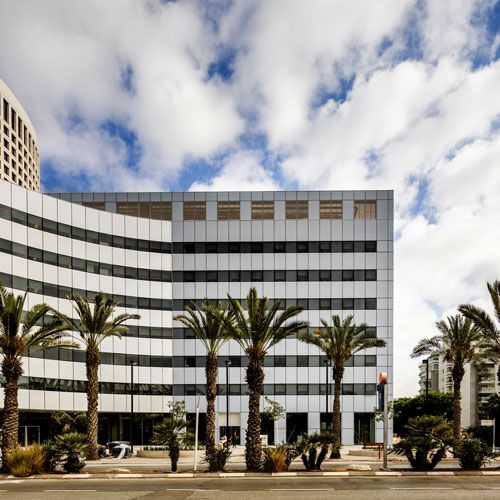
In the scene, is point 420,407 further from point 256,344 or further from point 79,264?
point 256,344

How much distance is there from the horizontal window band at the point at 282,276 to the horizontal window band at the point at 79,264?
9.29 feet

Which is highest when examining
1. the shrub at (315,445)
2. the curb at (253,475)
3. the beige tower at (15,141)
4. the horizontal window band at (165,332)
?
the beige tower at (15,141)

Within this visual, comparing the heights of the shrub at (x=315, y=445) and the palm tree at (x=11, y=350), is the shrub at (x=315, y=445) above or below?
below

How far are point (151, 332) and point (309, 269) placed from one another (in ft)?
62.1

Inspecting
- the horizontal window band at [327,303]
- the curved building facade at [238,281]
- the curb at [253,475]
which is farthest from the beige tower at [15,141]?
the curb at [253,475]

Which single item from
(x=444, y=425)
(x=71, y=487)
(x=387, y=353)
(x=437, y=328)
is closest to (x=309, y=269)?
(x=387, y=353)

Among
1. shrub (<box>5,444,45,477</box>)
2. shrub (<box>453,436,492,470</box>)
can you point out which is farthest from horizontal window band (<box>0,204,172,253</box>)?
shrub (<box>453,436,492,470</box>)

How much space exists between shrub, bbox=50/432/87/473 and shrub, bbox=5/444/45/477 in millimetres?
712

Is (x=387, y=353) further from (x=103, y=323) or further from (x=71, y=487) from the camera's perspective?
(x=71, y=487)

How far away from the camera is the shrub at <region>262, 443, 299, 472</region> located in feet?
84.7

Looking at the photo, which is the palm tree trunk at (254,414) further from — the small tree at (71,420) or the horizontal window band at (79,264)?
the horizontal window band at (79,264)

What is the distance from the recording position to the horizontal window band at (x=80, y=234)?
48.2m

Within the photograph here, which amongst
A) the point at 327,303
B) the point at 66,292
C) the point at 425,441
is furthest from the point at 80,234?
the point at 425,441

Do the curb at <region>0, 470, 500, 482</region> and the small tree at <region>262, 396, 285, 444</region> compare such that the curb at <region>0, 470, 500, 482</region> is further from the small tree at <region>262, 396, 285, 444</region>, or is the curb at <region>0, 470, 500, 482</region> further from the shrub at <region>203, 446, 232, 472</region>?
the small tree at <region>262, 396, 285, 444</region>
